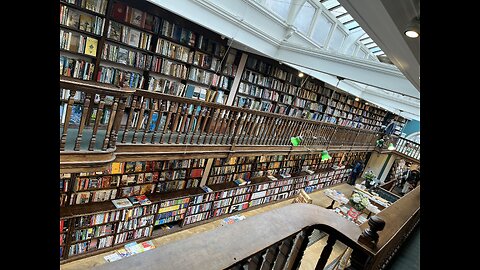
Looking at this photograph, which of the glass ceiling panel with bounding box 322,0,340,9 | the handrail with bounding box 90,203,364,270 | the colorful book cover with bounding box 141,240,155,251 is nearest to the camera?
the handrail with bounding box 90,203,364,270

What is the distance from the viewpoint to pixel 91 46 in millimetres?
3496

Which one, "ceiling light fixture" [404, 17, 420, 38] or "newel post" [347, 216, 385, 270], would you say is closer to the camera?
"newel post" [347, 216, 385, 270]

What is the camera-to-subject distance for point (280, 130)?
5.66 meters

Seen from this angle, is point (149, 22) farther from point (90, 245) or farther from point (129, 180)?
point (90, 245)

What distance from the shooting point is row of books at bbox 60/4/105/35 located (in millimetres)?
3189

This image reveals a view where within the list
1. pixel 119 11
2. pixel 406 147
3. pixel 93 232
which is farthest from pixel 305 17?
pixel 406 147

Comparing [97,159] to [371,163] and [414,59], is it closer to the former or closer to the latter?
[414,59]

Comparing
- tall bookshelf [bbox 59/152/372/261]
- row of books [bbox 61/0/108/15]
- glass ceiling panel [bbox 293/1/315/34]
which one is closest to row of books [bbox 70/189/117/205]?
tall bookshelf [bbox 59/152/372/261]

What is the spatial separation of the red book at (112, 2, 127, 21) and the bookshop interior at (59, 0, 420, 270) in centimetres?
1

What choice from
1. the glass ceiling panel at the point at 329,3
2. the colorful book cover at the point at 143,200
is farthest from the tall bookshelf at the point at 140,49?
the glass ceiling panel at the point at 329,3

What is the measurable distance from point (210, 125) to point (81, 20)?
232 centimetres

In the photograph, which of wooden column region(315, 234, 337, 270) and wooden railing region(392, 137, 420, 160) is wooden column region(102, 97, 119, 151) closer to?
wooden column region(315, 234, 337, 270)

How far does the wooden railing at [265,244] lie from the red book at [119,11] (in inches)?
149
